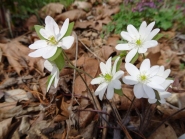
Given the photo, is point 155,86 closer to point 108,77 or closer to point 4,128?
point 108,77

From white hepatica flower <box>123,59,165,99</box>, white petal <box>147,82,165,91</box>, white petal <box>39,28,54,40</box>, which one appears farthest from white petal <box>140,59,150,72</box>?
white petal <box>39,28,54,40</box>

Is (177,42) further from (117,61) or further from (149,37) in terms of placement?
(117,61)

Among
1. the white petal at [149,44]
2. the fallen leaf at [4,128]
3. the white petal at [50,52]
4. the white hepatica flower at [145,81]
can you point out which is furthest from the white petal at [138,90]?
the fallen leaf at [4,128]

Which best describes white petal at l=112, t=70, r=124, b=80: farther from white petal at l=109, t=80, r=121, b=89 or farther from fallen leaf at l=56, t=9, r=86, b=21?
fallen leaf at l=56, t=9, r=86, b=21

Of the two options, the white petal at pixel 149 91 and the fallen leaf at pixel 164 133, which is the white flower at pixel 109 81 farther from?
the fallen leaf at pixel 164 133

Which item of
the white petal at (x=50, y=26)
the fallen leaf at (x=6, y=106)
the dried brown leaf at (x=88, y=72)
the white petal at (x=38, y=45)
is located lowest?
the fallen leaf at (x=6, y=106)

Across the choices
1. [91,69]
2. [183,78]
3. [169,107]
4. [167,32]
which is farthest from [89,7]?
[169,107]
